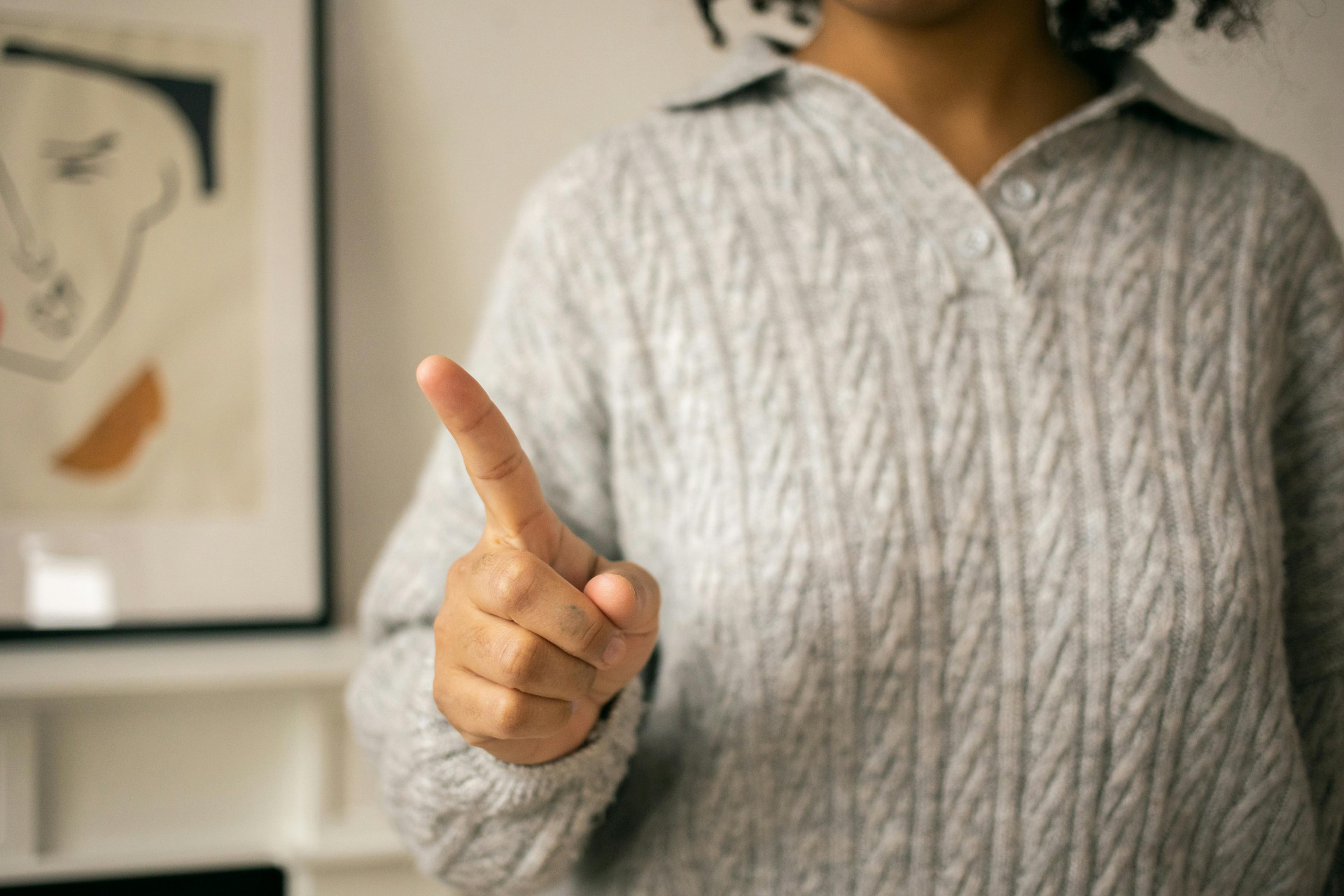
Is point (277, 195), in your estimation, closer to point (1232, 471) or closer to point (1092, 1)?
point (1092, 1)

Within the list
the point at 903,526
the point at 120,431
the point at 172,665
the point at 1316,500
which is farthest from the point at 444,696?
the point at 120,431

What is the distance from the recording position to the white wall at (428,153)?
1008 mm

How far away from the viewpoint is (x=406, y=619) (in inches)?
19.4

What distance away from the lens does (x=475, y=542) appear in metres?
0.48

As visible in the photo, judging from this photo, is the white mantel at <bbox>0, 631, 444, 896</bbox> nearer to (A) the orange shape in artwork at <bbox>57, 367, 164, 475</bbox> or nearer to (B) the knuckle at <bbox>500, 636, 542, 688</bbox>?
(A) the orange shape in artwork at <bbox>57, 367, 164, 475</bbox>

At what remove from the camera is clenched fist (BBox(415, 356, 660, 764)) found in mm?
Result: 313

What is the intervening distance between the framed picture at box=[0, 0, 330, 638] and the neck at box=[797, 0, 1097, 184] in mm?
636

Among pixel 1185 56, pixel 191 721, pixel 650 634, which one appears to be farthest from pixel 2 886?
pixel 1185 56

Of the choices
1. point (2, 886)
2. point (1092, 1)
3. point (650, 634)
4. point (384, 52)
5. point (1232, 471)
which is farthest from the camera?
point (384, 52)

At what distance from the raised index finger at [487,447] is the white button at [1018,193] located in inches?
13.2

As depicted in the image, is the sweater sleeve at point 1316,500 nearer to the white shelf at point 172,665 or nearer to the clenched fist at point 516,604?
the clenched fist at point 516,604

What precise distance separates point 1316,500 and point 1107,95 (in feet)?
0.90

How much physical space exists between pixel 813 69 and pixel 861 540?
0.93ft

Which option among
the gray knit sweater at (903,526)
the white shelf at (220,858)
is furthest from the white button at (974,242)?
the white shelf at (220,858)
